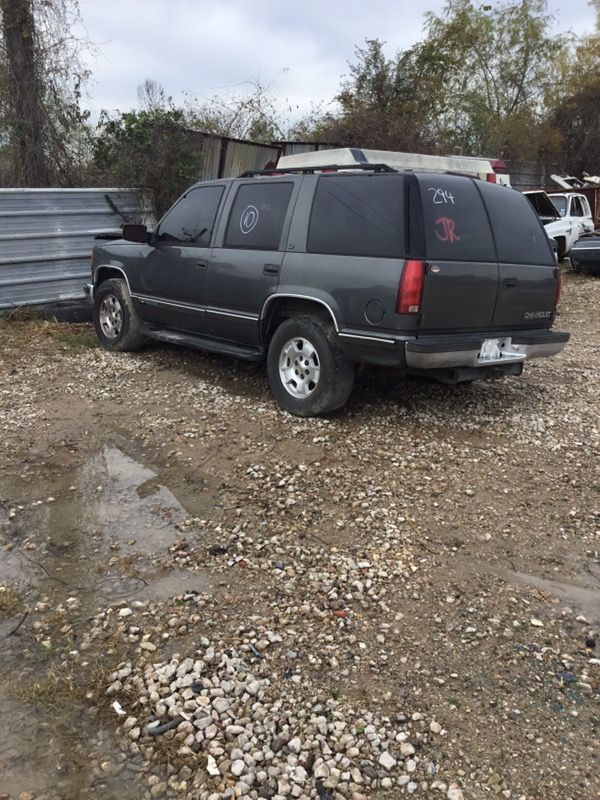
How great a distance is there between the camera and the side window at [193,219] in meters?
6.19

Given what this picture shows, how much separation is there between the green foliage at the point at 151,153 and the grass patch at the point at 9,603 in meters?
8.29

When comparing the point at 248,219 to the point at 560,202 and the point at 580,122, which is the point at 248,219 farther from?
the point at 580,122

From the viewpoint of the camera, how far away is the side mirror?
650cm

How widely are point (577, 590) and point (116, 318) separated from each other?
5.71 m

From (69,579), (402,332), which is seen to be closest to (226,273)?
(402,332)

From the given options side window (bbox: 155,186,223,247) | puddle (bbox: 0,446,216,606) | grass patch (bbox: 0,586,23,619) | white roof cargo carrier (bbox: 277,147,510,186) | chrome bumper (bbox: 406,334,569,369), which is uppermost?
white roof cargo carrier (bbox: 277,147,510,186)

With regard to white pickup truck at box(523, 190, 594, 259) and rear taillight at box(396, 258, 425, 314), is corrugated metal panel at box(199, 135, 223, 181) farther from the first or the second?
white pickup truck at box(523, 190, 594, 259)

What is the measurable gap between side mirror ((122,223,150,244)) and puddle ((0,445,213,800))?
256 centimetres

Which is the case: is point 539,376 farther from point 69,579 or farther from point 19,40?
point 19,40

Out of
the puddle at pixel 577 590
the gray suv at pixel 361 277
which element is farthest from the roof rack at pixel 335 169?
the puddle at pixel 577 590

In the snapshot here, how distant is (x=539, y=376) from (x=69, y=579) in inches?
209

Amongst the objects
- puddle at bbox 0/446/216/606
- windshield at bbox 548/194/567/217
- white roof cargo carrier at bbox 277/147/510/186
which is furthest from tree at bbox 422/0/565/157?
puddle at bbox 0/446/216/606

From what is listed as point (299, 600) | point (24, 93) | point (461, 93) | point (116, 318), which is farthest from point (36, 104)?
point (461, 93)

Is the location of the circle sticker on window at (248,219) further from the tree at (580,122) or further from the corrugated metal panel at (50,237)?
the tree at (580,122)
